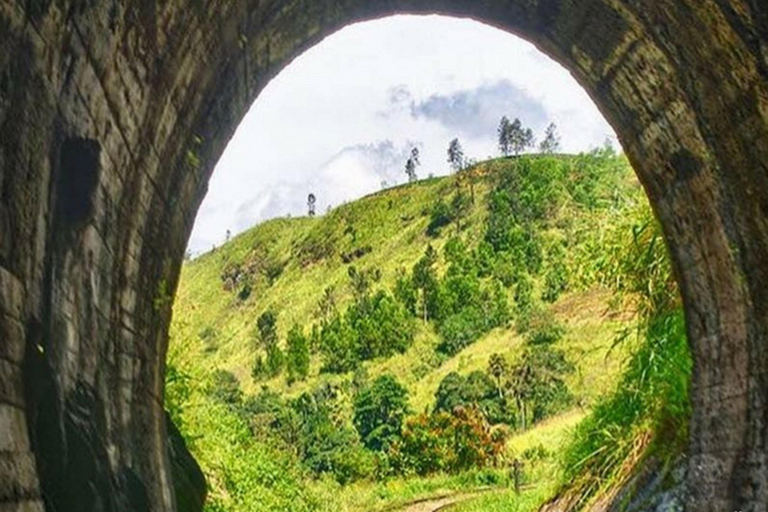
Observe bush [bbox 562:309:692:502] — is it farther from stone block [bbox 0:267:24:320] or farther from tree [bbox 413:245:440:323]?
tree [bbox 413:245:440:323]

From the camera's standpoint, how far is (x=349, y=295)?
391ft

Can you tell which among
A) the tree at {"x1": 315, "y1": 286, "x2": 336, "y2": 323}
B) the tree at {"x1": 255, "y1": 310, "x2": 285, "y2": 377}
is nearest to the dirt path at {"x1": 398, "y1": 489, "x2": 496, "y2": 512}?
the tree at {"x1": 255, "y1": 310, "x2": 285, "y2": 377}

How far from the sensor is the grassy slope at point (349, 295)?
1917 inches

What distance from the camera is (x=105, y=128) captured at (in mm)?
4133

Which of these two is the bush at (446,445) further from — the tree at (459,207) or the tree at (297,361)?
the tree at (459,207)

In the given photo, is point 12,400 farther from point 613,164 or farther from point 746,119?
point 613,164

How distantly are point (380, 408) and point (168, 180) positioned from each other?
194ft

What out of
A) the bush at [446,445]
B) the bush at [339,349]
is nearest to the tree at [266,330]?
the bush at [339,349]

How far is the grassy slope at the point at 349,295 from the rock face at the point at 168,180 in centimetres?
2941

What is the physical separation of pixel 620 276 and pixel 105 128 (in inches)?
250

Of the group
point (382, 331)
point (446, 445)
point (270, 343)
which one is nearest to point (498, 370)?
point (446, 445)

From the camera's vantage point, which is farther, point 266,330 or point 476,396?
point 266,330

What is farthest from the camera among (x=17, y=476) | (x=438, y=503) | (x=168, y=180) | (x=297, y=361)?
(x=297, y=361)

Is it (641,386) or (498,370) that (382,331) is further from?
(641,386)
